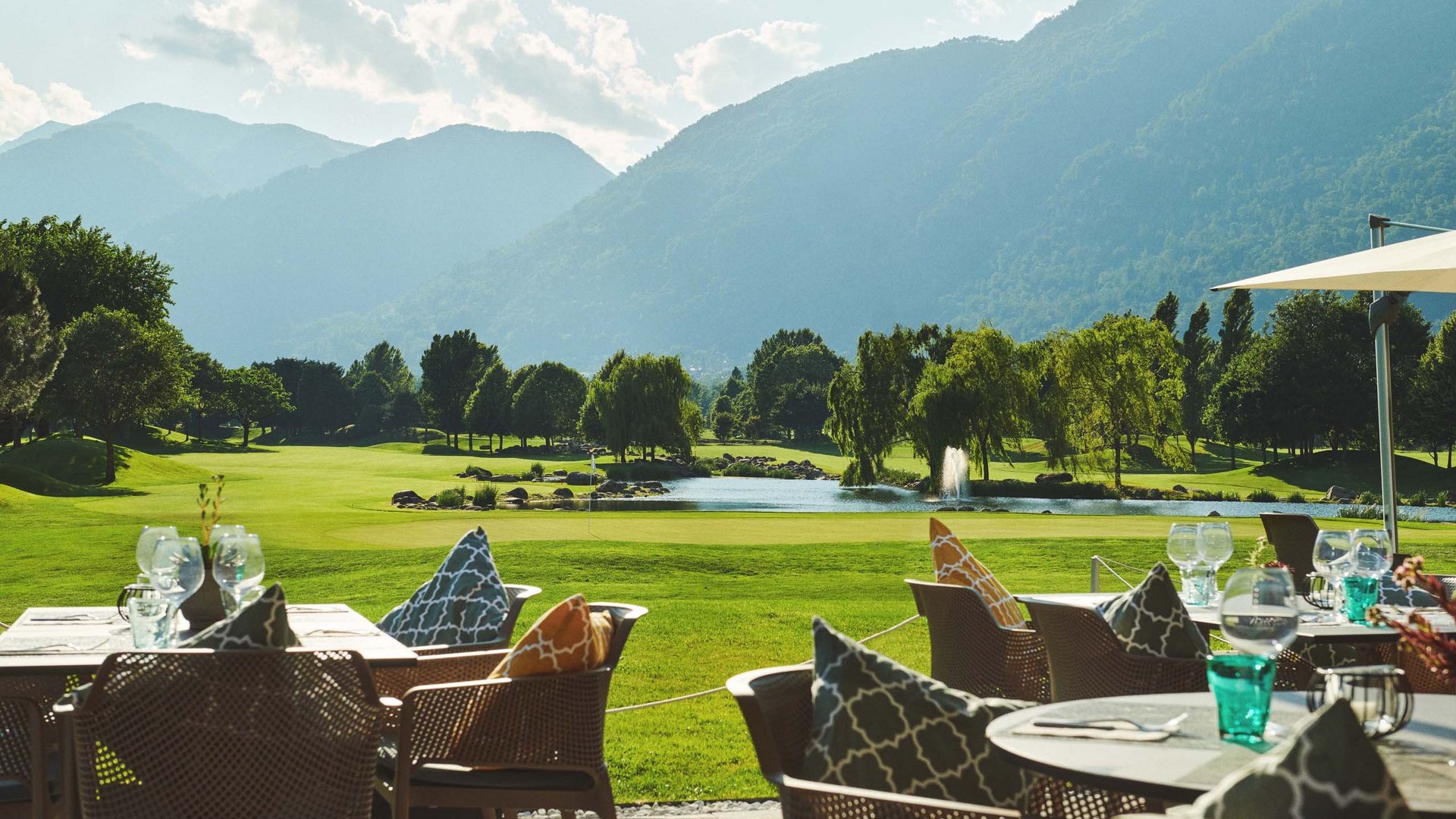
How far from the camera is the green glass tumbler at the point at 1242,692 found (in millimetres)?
2148

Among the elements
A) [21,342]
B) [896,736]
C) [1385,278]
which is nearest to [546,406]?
[21,342]

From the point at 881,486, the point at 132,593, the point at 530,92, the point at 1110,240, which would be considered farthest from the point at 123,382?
the point at 1110,240

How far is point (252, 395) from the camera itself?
65.2 m

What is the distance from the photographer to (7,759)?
3355mm

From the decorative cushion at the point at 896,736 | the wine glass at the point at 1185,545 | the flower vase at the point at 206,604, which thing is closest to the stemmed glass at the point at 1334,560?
the wine glass at the point at 1185,545

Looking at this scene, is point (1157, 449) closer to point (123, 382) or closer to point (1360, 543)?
point (123, 382)

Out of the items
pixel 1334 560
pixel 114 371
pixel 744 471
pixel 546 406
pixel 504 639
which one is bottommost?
pixel 744 471

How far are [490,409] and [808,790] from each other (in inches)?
2730

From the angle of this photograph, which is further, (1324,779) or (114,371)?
(114,371)

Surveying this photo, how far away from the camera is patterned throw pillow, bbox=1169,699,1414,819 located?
107 cm

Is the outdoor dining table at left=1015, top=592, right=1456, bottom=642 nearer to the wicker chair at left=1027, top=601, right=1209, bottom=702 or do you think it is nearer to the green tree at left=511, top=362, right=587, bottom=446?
the wicker chair at left=1027, top=601, right=1209, bottom=702

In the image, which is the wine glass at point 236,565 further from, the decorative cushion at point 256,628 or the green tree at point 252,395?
the green tree at point 252,395

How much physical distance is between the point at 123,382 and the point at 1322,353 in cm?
4655

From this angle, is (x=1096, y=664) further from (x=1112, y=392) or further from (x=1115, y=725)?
(x=1112, y=392)
